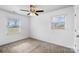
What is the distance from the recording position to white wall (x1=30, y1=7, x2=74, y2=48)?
83 cm

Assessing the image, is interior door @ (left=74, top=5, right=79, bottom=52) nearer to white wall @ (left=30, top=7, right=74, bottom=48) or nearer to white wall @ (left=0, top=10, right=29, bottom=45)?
white wall @ (left=30, top=7, right=74, bottom=48)

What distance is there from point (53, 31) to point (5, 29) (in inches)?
24.9

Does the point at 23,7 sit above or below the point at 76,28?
above

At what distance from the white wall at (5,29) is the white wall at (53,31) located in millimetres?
89

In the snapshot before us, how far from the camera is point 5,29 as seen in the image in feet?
2.79

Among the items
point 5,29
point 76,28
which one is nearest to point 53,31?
point 76,28

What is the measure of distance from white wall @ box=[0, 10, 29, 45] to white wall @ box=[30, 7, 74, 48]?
0.09 m

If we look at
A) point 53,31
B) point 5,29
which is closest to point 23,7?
point 5,29

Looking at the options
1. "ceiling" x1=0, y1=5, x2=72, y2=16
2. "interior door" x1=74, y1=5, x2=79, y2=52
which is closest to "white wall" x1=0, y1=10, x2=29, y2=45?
"ceiling" x1=0, y1=5, x2=72, y2=16

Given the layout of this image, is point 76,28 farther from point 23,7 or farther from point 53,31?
point 23,7

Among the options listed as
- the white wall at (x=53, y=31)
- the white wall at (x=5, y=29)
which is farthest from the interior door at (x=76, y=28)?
the white wall at (x=5, y=29)
